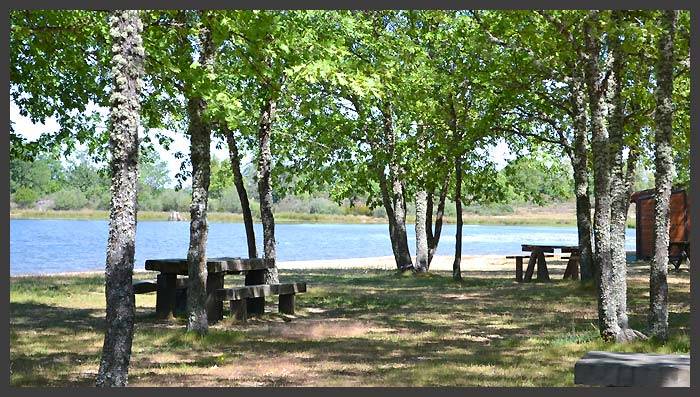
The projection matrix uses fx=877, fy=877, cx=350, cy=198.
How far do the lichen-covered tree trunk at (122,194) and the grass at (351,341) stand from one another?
88cm

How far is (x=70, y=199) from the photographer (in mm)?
126000

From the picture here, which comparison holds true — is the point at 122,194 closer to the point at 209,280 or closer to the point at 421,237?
the point at 209,280

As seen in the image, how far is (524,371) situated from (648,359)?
2.02 metres

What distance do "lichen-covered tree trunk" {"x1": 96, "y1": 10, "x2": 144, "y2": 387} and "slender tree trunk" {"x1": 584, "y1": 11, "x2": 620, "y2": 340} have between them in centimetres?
590

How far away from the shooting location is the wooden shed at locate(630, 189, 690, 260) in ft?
109

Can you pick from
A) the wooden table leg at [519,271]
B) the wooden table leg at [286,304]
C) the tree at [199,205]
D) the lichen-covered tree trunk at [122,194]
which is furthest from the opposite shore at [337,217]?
the lichen-covered tree trunk at [122,194]

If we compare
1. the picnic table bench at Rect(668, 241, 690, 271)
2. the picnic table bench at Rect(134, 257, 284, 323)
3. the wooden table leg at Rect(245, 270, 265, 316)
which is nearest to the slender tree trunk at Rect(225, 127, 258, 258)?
the wooden table leg at Rect(245, 270, 265, 316)

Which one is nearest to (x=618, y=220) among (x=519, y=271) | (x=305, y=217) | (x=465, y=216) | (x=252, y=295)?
(x=252, y=295)

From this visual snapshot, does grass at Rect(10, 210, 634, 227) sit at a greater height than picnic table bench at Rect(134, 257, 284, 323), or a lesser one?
greater

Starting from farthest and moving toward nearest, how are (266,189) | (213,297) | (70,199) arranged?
(70,199) → (266,189) → (213,297)

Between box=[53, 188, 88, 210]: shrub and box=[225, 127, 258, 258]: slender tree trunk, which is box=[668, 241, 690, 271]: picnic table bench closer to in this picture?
box=[225, 127, 258, 258]: slender tree trunk

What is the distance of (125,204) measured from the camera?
25.4ft

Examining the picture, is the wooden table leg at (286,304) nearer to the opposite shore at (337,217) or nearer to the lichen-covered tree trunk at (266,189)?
the lichen-covered tree trunk at (266,189)

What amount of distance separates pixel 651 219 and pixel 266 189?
2076 centimetres
